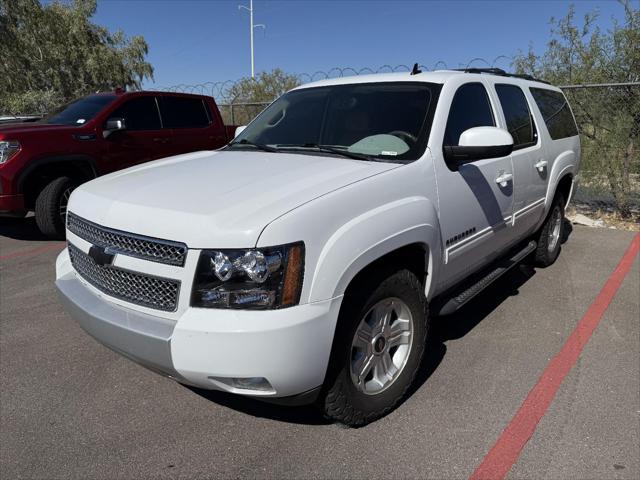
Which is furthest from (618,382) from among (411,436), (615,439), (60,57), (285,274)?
(60,57)

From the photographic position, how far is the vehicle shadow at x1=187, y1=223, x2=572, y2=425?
9.24ft

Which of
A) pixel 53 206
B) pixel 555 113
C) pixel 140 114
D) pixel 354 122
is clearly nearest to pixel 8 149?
pixel 53 206

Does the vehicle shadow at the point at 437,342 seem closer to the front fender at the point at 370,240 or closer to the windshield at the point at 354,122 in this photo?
the front fender at the point at 370,240

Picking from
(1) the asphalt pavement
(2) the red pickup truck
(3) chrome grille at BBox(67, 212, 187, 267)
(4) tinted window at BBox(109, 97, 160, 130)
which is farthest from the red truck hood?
(3) chrome grille at BBox(67, 212, 187, 267)

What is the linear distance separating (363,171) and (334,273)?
0.73 meters

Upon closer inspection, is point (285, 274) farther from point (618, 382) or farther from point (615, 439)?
point (618, 382)

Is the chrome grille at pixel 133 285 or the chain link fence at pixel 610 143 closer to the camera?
the chrome grille at pixel 133 285

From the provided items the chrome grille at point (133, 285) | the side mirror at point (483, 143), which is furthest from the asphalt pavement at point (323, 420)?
the side mirror at point (483, 143)

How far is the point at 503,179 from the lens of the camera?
3678mm

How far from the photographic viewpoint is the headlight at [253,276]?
2.06m

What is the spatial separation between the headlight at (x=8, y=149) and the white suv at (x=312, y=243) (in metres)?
3.85

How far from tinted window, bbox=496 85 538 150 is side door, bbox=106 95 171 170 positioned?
5.25m

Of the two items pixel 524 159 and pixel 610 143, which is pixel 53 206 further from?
pixel 610 143

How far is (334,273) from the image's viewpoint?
7.16 ft
